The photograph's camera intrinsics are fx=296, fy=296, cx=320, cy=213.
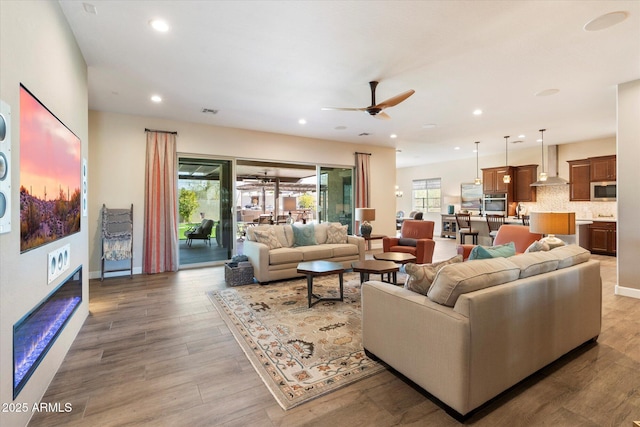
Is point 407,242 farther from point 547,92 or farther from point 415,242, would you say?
point 547,92

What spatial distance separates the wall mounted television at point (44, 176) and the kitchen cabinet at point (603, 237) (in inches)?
382

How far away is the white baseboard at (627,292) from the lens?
395 cm

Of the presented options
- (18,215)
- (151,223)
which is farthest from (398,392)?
(151,223)

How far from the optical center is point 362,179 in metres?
7.88

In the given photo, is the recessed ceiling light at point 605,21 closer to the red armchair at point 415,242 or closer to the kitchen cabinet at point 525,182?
the red armchair at point 415,242

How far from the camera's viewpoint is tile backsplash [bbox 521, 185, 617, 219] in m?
7.36

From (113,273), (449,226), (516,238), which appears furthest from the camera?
(449,226)

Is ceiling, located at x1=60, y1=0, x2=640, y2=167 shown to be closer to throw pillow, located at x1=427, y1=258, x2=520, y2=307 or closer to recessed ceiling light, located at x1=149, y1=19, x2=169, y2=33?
recessed ceiling light, located at x1=149, y1=19, x2=169, y2=33

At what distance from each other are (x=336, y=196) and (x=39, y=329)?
6.62 metres

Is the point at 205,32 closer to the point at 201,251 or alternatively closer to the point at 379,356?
the point at 379,356

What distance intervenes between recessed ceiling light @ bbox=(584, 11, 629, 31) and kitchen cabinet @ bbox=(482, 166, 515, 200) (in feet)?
22.0

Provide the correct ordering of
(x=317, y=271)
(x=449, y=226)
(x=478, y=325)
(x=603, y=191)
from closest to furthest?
(x=478, y=325), (x=317, y=271), (x=603, y=191), (x=449, y=226)

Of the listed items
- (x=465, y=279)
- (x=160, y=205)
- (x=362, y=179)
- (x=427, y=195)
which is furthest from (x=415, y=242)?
(x=427, y=195)

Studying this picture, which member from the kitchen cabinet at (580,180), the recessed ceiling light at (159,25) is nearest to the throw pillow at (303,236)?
the recessed ceiling light at (159,25)
